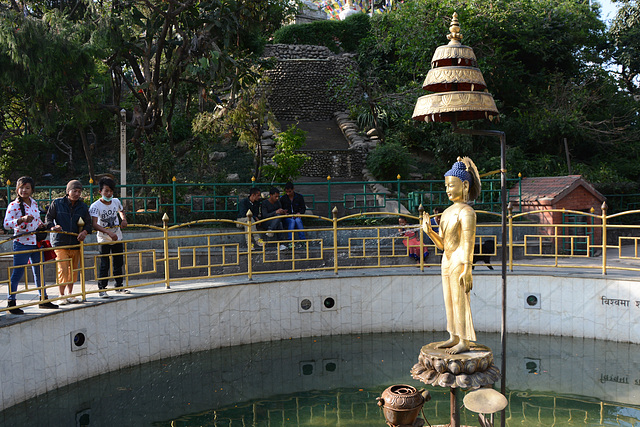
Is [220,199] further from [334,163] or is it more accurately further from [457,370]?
[457,370]

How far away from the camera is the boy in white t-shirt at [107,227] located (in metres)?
8.84

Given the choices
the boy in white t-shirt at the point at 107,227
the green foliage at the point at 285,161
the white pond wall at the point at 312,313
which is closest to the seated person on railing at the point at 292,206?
the white pond wall at the point at 312,313

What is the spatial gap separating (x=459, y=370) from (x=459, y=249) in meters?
1.14

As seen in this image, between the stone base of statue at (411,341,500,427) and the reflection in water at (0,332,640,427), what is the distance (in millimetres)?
1680

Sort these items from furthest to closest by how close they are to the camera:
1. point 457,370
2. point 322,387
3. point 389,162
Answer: point 389,162 → point 322,387 → point 457,370

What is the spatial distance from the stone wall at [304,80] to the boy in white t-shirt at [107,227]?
1979cm

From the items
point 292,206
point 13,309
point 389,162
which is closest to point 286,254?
point 292,206

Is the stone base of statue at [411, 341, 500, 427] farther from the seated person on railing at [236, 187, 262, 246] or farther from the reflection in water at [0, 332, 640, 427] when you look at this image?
the seated person on railing at [236, 187, 262, 246]

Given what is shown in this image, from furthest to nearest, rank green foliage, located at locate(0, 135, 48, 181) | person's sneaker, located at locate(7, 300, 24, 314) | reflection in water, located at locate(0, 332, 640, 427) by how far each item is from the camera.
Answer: green foliage, located at locate(0, 135, 48, 181)
person's sneaker, located at locate(7, 300, 24, 314)
reflection in water, located at locate(0, 332, 640, 427)

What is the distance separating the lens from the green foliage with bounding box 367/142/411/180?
17.6 meters

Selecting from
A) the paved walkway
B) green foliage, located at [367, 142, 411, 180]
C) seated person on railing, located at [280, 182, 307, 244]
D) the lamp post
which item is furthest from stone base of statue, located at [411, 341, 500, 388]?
green foliage, located at [367, 142, 411, 180]

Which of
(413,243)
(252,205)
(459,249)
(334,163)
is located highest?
(334,163)

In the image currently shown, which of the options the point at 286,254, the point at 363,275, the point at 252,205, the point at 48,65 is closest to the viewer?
the point at 363,275

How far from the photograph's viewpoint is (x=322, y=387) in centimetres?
812
